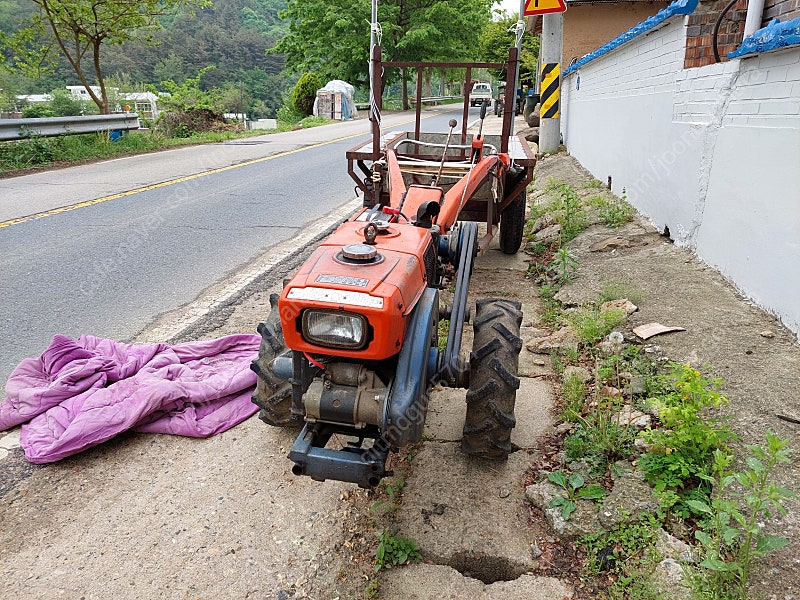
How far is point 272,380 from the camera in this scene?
2.91 metres

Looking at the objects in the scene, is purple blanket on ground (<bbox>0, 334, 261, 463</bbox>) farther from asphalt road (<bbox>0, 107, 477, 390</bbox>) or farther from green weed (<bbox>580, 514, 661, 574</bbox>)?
green weed (<bbox>580, 514, 661, 574</bbox>)

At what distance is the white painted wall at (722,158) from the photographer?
3732 mm

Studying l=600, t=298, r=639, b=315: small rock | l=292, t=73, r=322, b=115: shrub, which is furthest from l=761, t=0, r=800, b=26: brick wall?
l=292, t=73, r=322, b=115: shrub

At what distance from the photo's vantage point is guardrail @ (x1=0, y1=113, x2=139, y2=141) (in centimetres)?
1203

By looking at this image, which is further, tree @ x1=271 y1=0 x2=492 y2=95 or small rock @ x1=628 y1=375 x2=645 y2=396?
tree @ x1=271 y1=0 x2=492 y2=95

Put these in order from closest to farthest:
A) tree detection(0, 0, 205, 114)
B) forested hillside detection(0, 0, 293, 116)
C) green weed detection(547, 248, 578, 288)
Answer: green weed detection(547, 248, 578, 288) < tree detection(0, 0, 205, 114) < forested hillside detection(0, 0, 293, 116)

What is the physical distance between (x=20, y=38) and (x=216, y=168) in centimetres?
869

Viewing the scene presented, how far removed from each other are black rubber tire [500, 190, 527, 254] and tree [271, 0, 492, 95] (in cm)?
3681

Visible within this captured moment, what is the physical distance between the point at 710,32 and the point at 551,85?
20.8ft

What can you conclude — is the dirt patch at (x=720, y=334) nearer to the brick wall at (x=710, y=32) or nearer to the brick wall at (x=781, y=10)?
the brick wall at (x=710, y=32)

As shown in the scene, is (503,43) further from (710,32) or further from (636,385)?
(636,385)

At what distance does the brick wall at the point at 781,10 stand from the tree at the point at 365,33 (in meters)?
38.3

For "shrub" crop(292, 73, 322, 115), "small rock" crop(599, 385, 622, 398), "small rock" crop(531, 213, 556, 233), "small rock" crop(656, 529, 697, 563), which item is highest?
"shrub" crop(292, 73, 322, 115)

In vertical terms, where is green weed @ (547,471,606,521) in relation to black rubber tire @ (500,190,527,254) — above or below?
below
